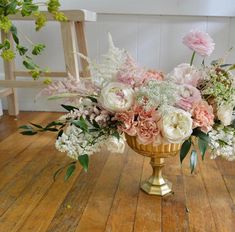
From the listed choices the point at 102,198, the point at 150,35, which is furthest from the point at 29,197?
the point at 150,35

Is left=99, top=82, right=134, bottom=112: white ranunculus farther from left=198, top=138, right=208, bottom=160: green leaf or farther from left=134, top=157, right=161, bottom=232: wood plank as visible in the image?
left=134, top=157, right=161, bottom=232: wood plank

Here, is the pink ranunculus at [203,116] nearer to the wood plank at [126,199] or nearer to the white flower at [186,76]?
the white flower at [186,76]

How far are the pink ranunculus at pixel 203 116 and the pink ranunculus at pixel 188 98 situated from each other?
0.01 metres

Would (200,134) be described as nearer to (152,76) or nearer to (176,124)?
(176,124)

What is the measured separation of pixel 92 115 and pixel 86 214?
270mm

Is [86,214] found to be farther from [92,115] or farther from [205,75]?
[205,75]

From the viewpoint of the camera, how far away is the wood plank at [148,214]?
747mm

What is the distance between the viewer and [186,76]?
0.75 meters

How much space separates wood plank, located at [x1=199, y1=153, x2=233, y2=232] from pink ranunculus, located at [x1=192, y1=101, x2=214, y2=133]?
0.25 m

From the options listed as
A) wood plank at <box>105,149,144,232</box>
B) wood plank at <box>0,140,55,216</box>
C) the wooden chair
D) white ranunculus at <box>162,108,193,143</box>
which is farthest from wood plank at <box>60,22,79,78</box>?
white ranunculus at <box>162,108,193,143</box>

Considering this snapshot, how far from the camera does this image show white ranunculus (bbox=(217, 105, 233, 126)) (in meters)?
0.71

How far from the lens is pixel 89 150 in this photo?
0.73 metres

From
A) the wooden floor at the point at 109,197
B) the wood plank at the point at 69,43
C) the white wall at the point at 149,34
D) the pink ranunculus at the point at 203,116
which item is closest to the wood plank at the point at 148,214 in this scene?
the wooden floor at the point at 109,197

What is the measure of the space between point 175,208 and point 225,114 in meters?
0.30
